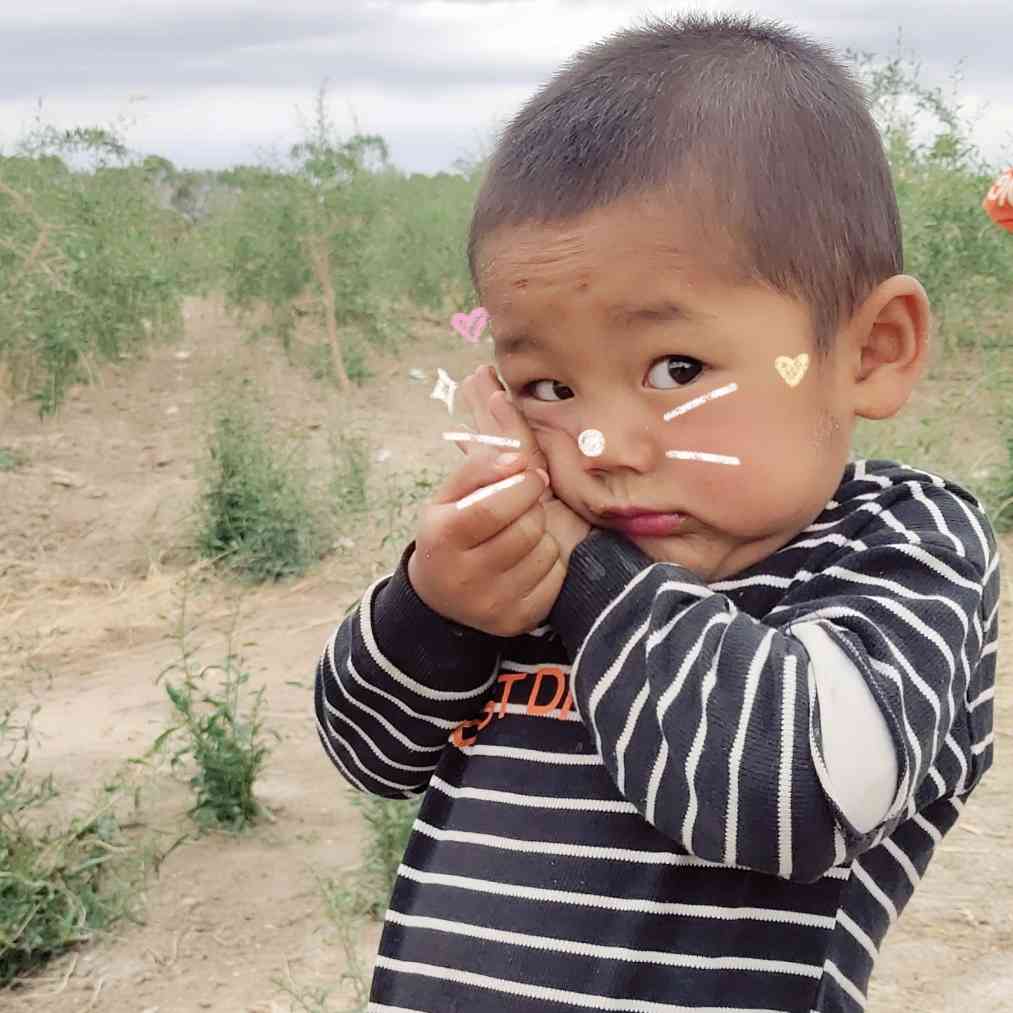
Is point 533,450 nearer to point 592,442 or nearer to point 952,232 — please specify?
point 592,442

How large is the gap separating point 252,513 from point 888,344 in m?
4.31

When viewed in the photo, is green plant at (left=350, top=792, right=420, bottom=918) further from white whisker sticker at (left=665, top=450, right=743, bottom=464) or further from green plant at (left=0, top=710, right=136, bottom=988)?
white whisker sticker at (left=665, top=450, right=743, bottom=464)

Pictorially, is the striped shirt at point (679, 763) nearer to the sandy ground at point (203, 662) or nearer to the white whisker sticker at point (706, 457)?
the white whisker sticker at point (706, 457)

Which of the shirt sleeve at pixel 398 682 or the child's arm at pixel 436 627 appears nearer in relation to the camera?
the child's arm at pixel 436 627

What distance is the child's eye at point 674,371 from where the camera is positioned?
3.55 ft

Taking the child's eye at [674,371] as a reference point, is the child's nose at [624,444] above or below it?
below

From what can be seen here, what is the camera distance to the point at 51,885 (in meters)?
2.61

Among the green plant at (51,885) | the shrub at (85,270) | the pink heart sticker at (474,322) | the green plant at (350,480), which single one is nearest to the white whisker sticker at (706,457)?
the pink heart sticker at (474,322)

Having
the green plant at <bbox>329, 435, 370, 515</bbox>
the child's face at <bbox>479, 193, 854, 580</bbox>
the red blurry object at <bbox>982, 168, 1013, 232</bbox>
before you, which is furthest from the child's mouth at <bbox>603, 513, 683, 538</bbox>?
the green plant at <bbox>329, 435, 370, 515</bbox>

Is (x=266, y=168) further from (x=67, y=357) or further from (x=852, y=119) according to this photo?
(x=852, y=119)

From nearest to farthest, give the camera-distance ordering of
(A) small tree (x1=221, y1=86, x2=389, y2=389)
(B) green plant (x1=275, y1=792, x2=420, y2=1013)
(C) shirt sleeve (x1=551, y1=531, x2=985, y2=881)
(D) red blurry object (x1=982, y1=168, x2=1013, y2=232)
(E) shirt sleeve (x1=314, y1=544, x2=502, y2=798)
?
1. (C) shirt sleeve (x1=551, y1=531, x2=985, y2=881)
2. (E) shirt sleeve (x1=314, y1=544, x2=502, y2=798)
3. (B) green plant (x1=275, y1=792, x2=420, y2=1013)
4. (D) red blurry object (x1=982, y1=168, x2=1013, y2=232)
5. (A) small tree (x1=221, y1=86, x2=389, y2=389)

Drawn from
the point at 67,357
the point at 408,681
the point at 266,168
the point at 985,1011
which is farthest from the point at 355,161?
the point at 408,681

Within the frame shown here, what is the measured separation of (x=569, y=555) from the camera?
1134mm

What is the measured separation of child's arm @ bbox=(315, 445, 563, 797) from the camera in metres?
1.10
